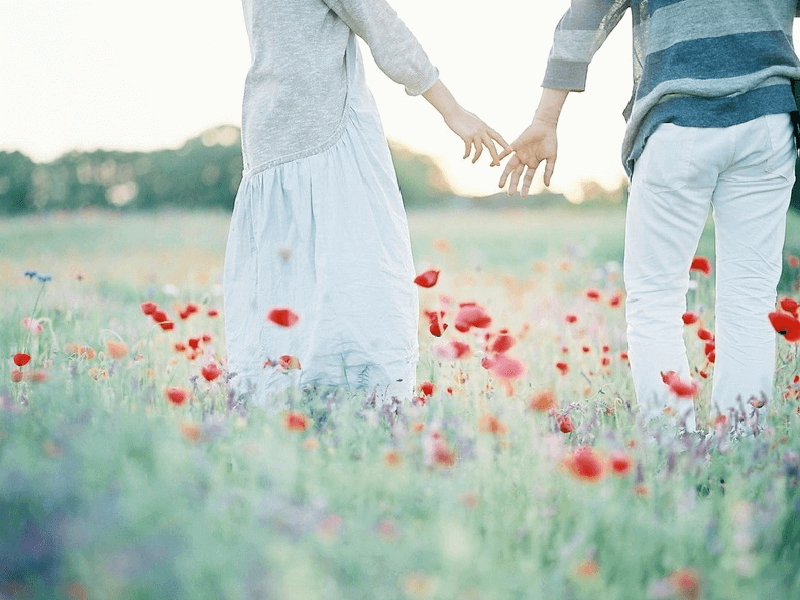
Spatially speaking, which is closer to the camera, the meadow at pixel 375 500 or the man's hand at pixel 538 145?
the meadow at pixel 375 500

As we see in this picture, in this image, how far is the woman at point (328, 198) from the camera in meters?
2.30

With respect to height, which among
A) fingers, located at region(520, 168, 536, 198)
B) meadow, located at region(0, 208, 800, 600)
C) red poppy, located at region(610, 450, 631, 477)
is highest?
fingers, located at region(520, 168, 536, 198)

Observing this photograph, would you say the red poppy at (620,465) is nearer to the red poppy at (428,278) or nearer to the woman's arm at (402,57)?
the red poppy at (428,278)

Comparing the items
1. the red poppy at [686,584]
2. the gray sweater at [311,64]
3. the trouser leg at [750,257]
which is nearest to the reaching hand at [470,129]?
the gray sweater at [311,64]

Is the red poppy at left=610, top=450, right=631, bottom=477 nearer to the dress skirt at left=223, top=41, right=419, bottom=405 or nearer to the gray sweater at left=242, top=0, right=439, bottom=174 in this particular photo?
the dress skirt at left=223, top=41, right=419, bottom=405

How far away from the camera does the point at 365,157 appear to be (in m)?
2.36

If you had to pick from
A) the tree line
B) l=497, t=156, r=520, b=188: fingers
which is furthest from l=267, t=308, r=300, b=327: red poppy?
the tree line

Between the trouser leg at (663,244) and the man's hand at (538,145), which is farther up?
the man's hand at (538,145)

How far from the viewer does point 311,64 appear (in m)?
2.30

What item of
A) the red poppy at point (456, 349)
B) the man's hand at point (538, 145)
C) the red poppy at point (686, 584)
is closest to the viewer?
the red poppy at point (686, 584)

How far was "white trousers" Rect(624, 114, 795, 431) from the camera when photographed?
2.11m

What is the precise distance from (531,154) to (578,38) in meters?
0.41

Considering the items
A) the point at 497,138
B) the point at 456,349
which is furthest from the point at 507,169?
the point at 456,349

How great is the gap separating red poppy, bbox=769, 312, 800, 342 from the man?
7.8 inches
